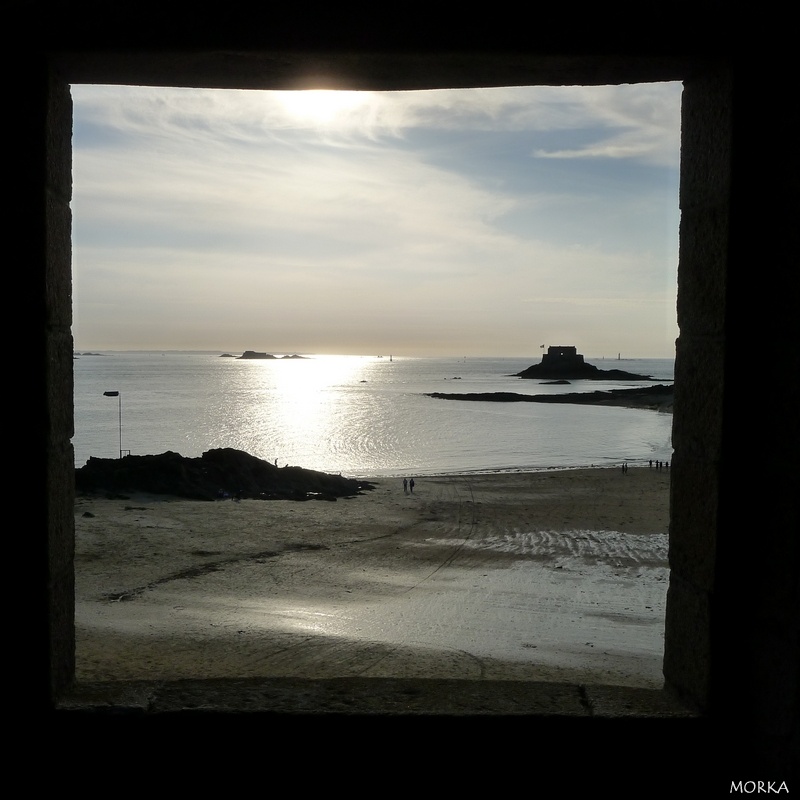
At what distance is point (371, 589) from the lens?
12992 millimetres

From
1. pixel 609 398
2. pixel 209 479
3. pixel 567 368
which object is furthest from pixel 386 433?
pixel 567 368

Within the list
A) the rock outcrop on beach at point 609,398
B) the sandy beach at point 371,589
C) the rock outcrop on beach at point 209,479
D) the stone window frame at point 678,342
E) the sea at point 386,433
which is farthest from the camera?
the rock outcrop on beach at point 609,398

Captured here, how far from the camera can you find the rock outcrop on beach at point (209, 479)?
21.6 metres

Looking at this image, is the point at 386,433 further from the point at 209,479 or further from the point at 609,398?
the point at 609,398

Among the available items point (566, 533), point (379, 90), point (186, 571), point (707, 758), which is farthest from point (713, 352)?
point (566, 533)

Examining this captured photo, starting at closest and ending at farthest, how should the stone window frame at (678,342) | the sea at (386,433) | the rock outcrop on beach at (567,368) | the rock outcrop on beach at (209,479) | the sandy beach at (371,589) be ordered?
the stone window frame at (678,342)
the sandy beach at (371,589)
the rock outcrop on beach at (209,479)
the sea at (386,433)
the rock outcrop on beach at (567,368)

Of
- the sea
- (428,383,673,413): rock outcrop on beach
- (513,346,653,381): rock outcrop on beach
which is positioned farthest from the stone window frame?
(513,346,653,381): rock outcrop on beach

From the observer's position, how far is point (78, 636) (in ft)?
28.3

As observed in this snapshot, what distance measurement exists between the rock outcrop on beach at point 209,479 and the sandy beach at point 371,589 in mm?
965

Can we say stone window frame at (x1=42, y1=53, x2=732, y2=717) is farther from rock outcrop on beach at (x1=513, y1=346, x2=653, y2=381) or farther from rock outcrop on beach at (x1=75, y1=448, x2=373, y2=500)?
rock outcrop on beach at (x1=513, y1=346, x2=653, y2=381)

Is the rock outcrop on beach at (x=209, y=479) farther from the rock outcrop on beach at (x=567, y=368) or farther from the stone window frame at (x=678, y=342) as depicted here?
the rock outcrop on beach at (x=567, y=368)

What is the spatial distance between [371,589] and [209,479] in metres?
11.6

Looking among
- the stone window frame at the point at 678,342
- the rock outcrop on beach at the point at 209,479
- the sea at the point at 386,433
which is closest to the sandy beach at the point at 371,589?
the rock outcrop on beach at the point at 209,479

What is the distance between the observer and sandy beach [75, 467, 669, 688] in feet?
27.8
